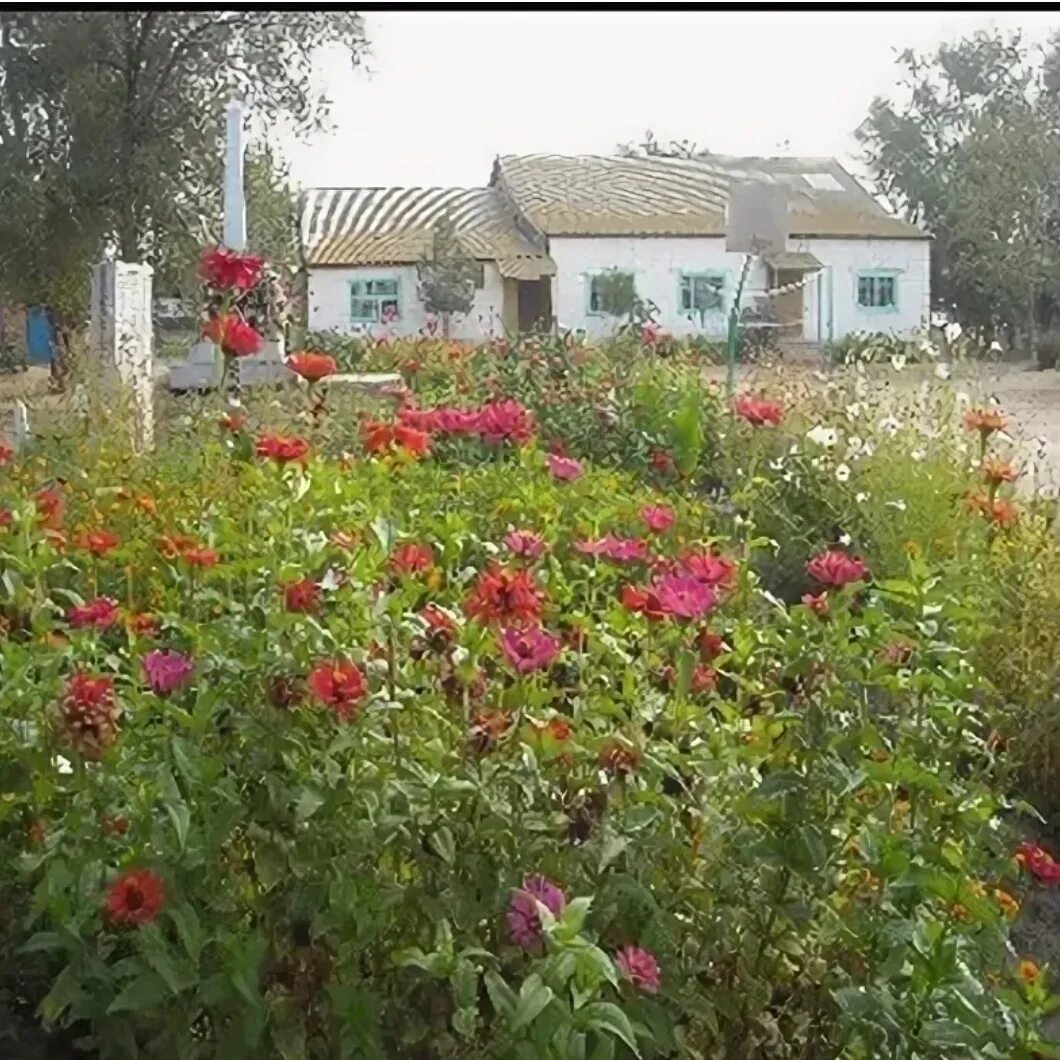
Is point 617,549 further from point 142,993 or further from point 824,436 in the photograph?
point 824,436

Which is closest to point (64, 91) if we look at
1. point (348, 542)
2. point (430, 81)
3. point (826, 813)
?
point (430, 81)

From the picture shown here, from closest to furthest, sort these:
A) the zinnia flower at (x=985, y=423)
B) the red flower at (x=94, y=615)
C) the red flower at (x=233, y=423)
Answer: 1. the red flower at (x=94, y=615)
2. the red flower at (x=233, y=423)
3. the zinnia flower at (x=985, y=423)

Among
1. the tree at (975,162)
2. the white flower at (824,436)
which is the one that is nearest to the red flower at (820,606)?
the tree at (975,162)

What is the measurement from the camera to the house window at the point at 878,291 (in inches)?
84.5

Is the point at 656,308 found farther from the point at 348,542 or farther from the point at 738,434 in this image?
the point at 348,542

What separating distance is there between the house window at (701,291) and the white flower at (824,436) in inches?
13.1

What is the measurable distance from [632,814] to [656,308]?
1475 millimetres

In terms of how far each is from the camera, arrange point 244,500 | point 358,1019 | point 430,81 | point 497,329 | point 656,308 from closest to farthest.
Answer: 1. point 358,1019
2. point 244,500
3. point 430,81
4. point 656,308
5. point 497,329

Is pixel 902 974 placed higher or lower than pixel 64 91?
lower

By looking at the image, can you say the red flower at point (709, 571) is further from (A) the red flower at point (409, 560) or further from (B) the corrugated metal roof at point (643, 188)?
(B) the corrugated metal roof at point (643, 188)

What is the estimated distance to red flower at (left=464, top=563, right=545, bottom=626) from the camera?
3.06 ft

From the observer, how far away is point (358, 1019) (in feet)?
3.06

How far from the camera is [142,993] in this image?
3.01 feet

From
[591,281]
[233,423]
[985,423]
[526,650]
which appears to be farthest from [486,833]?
[591,281]
